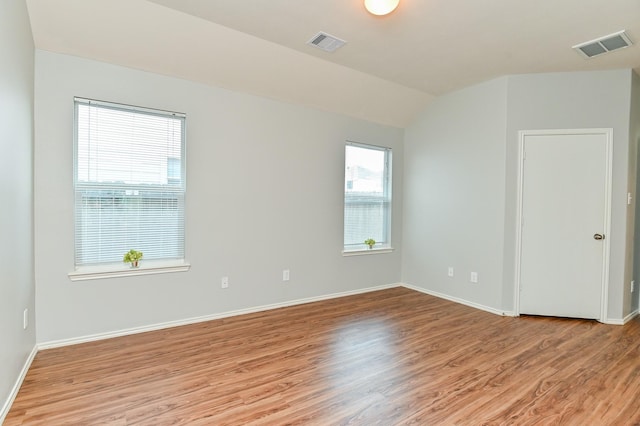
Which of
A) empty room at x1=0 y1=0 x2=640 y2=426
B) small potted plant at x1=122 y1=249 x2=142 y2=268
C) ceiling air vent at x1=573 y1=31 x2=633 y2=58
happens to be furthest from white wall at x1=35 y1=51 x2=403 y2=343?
ceiling air vent at x1=573 y1=31 x2=633 y2=58

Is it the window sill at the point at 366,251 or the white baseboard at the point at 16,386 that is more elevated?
the window sill at the point at 366,251

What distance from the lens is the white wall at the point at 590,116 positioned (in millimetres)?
3457

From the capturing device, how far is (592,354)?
2.80 metres

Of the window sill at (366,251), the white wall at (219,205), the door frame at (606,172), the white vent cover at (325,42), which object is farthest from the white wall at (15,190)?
the door frame at (606,172)

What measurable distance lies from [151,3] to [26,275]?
222cm

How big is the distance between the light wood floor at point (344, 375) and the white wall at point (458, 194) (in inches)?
32.8

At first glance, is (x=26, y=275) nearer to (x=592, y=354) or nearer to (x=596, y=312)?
(x=592, y=354)

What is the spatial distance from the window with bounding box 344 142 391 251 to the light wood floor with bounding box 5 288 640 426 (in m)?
1.50

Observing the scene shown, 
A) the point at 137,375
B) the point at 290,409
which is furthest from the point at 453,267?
the point at 137,375

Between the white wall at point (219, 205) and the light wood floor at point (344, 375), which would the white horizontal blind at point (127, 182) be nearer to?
the white wall at point (219, 205)

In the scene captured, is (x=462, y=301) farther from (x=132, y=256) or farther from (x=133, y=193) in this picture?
(x=133, y=193)

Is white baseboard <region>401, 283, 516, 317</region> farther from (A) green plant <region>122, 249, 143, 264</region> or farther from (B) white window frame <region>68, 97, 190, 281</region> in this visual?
(A) green plant <region>122, 249, 143, 264</region>

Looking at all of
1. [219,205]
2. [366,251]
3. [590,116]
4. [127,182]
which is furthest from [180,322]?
[590,116]

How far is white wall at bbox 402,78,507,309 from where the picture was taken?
391 cm
